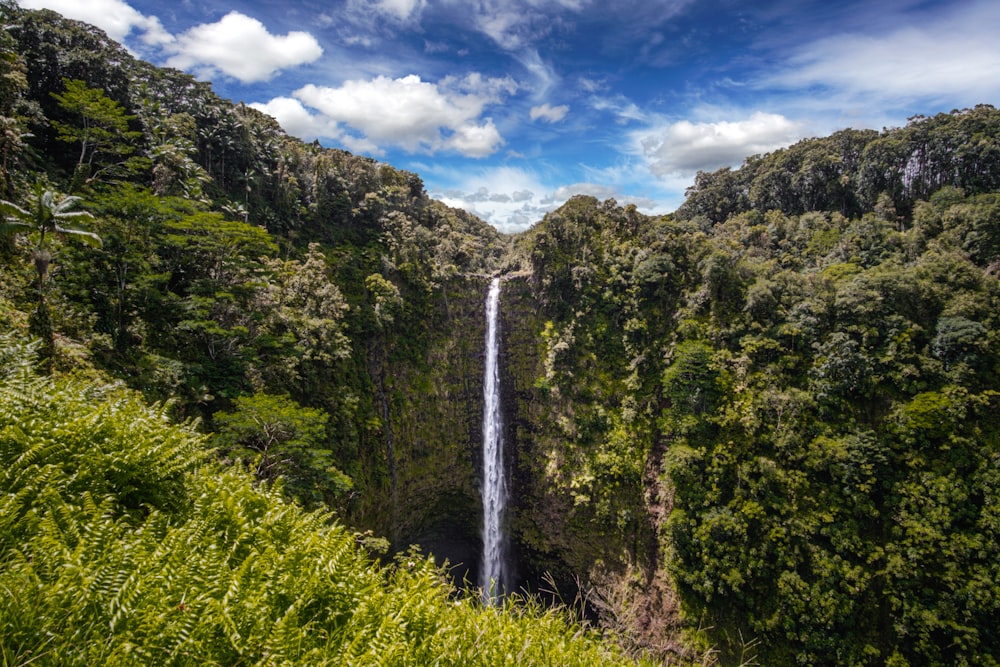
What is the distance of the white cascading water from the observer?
93.6 feet

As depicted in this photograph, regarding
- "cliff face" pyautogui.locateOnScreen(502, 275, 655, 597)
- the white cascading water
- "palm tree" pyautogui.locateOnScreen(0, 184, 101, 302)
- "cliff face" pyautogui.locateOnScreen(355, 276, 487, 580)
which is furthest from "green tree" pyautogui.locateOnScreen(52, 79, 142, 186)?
"cliff face" pyautogui.locateOnScreen(502, 275, 655, 597)

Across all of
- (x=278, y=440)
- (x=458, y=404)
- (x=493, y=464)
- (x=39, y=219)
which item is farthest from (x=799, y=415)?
(x=39, y=219)

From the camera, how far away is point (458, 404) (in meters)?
30.8

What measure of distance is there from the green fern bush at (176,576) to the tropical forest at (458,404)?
0.03m

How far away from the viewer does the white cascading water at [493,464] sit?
28.5 meters

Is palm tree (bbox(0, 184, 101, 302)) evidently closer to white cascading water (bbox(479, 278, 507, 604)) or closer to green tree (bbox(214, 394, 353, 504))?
green tree (bbox(214, 394, 353, 504))

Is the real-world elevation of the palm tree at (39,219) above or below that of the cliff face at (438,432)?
above

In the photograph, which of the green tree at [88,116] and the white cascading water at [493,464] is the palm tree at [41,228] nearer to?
the green tree at [88,116]

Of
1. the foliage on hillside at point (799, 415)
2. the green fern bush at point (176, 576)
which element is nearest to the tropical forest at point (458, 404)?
the green fern bush at point (176, 576)

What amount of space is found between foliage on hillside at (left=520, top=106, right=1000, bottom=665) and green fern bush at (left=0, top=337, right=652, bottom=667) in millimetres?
18490

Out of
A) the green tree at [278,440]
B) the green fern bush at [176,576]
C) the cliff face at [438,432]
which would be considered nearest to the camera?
the green fern bush at [176,576]

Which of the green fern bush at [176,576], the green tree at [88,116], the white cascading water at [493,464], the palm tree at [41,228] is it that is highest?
the green tree at [88,116]

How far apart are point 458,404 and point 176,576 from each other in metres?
27.5

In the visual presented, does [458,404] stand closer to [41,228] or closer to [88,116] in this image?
[41,228]
